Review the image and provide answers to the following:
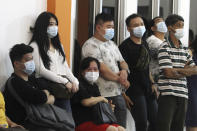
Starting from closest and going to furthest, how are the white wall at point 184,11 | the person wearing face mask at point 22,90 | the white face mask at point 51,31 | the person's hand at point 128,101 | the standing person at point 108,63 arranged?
1. the person wearing face mask at point 22,90
2. the white face mask at point 51,31
3. the standing person at point 108,63
4. the person's hand at point 128,101
5. the white wall at point 184,11

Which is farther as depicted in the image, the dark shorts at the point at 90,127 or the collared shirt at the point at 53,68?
the dark shorts at the point at 90,127

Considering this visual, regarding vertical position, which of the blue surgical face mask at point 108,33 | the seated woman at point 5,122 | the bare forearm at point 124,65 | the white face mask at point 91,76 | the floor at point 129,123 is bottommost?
the floor at point 129,123

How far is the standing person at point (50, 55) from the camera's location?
3.83m

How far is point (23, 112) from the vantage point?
11.5 feet

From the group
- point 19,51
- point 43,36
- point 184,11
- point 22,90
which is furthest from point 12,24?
point 184,11

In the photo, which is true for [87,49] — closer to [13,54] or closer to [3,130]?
[13,54]

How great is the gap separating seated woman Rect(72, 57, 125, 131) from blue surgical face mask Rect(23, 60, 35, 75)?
0.71 meters

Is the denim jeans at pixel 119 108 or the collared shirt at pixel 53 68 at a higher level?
the collared shirt at pixel 53 68

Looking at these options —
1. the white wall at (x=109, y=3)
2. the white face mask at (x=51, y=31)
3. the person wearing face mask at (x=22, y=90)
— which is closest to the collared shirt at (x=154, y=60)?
the white wall at (x=109, y=3)

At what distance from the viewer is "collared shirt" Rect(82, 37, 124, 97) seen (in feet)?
14.7

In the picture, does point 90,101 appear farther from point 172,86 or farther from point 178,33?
point 178,33

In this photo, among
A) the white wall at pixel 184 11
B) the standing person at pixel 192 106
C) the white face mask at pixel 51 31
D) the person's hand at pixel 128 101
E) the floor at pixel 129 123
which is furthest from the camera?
the white wall at pixel 184 11

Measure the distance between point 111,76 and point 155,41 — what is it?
3.10ft

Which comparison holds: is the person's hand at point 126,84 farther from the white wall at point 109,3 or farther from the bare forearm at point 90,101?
the white wall at point 109,3
